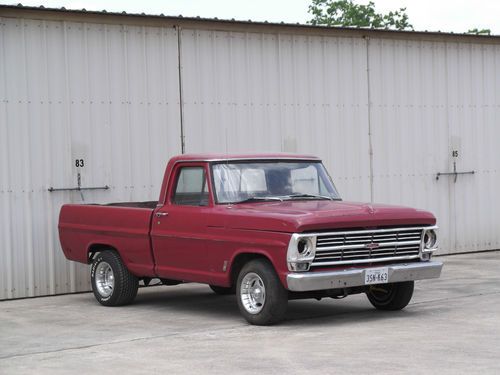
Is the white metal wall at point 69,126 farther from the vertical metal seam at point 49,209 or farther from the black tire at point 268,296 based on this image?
the black tire at point 268,296

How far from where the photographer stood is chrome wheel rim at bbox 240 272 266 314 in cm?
1158

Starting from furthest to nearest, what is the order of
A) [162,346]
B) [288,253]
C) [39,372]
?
[288,253], [162,346], [39,372]

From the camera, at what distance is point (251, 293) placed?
1171 centimetres

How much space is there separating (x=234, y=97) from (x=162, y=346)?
7.46 metres

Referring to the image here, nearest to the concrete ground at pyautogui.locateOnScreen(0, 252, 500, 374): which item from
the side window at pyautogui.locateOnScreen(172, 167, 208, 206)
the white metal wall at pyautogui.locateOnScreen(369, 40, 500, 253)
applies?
the side window at pyautogui.locateOnScreen(172, 167, 208, 206)

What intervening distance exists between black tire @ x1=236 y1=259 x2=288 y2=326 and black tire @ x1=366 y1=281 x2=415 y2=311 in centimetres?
133

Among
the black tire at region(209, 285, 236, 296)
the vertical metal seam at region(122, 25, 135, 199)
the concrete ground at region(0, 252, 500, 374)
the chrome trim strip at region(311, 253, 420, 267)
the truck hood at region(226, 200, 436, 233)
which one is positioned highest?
the vertical metal seam at region(122, 25, 135, 199)

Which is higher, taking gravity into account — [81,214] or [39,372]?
[81,214]

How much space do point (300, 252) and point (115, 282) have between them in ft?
10.5

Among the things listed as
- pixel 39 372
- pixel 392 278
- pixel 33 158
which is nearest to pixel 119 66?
pixel 33 158

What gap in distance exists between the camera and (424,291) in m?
14.3

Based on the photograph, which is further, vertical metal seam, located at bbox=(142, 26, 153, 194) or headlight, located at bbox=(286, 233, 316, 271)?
vertical metal seam, located at bbox=(142, 26, 153, 194)

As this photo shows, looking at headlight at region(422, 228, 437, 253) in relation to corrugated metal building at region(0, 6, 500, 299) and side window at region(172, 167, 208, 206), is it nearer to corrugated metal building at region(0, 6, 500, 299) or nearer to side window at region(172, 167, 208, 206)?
side window at region(172, 167, 208, 206)

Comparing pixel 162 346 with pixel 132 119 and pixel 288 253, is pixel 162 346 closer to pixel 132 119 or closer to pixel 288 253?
pixel 288 253
